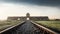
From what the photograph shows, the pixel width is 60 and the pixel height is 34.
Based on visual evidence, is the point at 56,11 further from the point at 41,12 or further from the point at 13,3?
the point at 13,3

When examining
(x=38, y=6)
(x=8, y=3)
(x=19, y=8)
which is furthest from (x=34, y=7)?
(x=8, y=3)

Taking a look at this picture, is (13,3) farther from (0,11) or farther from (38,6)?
(38,6)

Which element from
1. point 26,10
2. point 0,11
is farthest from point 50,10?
point 0,11

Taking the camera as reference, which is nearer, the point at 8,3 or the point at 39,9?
the point at 8,3

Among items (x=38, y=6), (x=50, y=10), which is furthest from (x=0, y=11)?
(x=50, y=10)

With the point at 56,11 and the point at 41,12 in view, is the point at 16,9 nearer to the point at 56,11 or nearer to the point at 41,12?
→ the point at 41,12

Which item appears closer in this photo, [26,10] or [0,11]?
[0,11]
